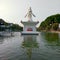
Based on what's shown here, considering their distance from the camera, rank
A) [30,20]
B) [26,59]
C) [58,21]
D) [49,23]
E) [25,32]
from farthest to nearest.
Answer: [49,23], [58,21], [30,20], [25,32], [26,59]

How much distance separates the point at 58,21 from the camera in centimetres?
11712

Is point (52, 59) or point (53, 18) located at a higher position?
point (53, 18)

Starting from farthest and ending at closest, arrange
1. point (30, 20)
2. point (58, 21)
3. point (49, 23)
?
1. point (49, 23)
2. point (58, 21)
3. point (30, 20)

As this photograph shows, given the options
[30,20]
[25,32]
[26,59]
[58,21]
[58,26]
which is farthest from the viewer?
[58,21]

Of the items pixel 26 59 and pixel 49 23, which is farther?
pixel 49 23

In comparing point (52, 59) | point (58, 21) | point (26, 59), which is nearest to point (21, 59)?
point (26, 59)

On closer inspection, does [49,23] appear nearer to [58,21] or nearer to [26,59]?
[58,21]

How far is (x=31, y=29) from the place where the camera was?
189 ft

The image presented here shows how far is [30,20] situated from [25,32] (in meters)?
6.01

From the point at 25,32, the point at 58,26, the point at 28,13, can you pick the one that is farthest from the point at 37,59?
the point at 58,26

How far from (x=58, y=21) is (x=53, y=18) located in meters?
5.43

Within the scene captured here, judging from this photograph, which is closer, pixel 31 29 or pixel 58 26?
pixel 31 29

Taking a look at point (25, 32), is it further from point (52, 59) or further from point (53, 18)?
point (53, 18)

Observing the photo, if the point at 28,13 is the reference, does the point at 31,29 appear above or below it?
below
